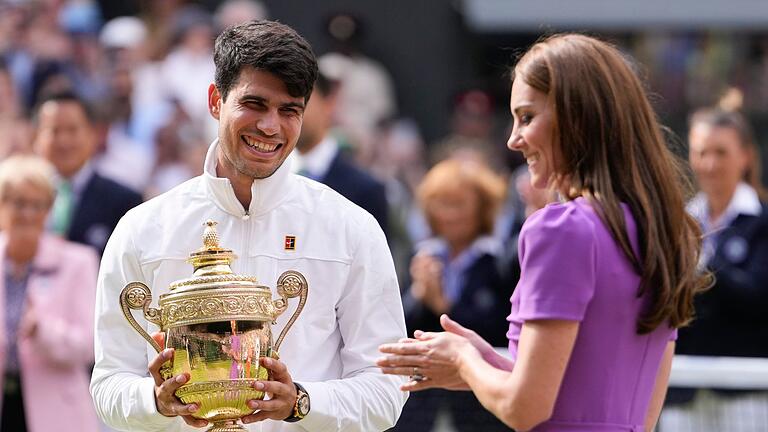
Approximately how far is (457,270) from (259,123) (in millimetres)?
4084

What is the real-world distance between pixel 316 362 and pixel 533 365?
88cm

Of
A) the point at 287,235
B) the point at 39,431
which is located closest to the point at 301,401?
the point at 287,235

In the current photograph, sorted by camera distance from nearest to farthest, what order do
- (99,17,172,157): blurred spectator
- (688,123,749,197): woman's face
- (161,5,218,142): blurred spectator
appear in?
(688,123,749,197): woman's face
(99,17,172,157): blurred spectator
(161,5,218,142): blurred spectator

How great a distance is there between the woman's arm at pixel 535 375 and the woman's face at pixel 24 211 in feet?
14.0

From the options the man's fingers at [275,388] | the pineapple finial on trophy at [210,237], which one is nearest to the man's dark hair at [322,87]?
the pineapple finial on trophy at [210,237]

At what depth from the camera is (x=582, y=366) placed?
146 inches

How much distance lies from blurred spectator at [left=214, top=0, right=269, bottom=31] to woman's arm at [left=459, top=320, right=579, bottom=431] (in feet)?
29.9

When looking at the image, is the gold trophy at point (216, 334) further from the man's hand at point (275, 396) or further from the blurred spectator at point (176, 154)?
the blurred spectator at point (176, 154)

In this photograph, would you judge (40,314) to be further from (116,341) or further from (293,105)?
(293,105)

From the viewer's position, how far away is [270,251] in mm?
4305

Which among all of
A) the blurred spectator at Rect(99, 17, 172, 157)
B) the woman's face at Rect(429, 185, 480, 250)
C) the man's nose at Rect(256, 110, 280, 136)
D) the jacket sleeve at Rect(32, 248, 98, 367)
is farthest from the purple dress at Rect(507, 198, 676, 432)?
the blurred spectator at Rect(99, 17, 172, 157)

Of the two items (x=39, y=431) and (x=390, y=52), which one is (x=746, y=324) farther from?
(x=390, y=52)

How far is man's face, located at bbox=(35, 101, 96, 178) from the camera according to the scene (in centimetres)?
848

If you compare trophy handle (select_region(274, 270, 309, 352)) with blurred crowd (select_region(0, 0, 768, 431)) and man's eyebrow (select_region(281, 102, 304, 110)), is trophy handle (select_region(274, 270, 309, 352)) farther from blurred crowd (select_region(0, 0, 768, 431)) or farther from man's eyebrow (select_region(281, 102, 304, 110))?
blurred crowd (select_region(0, 0, 768, 431))
